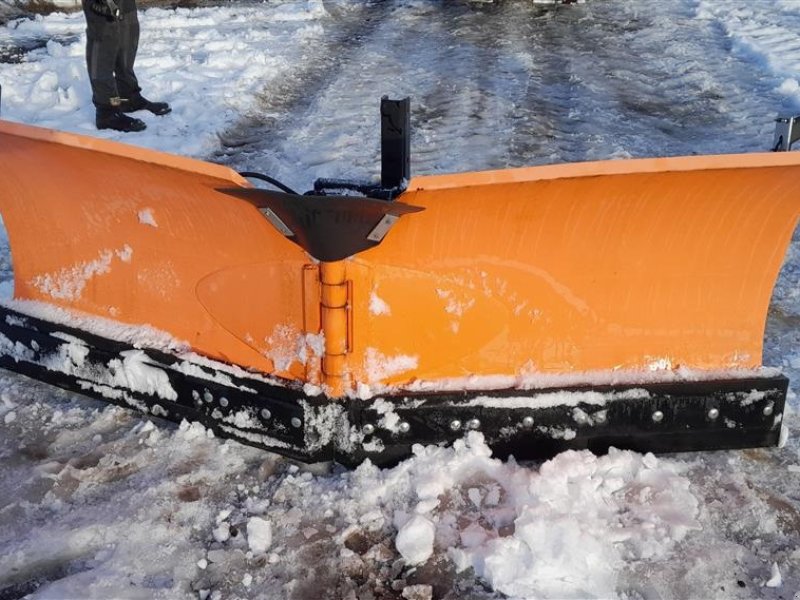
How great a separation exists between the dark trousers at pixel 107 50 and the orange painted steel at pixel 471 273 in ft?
12.6

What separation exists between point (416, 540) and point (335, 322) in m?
0.73

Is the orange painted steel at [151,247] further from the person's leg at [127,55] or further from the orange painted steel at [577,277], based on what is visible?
the person's leg at [127,55]

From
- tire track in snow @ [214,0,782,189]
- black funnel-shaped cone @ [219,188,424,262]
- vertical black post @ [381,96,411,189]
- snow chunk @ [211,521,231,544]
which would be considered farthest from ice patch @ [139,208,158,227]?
tire track in snow @ [214,0,782,189]

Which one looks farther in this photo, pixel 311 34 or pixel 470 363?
pixel 311 34

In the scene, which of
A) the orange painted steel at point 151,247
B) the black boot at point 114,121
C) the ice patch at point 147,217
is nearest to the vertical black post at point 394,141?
the orange painted steel at point 151,247

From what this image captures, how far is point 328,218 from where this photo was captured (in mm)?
2336

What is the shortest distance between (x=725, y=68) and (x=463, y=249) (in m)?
7.51

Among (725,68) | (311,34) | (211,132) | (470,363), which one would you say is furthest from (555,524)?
(311,34)

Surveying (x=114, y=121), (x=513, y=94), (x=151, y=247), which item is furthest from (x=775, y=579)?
(x=513, y=94)

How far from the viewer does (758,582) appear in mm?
2371

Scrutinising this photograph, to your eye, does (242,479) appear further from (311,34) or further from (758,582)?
(311,34)

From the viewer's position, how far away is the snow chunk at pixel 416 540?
8.02 feet

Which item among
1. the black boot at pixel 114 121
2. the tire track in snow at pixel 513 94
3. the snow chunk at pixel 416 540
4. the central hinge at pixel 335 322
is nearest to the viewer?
the snow chunk at pixel 416 540

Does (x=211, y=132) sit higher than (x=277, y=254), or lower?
lower
